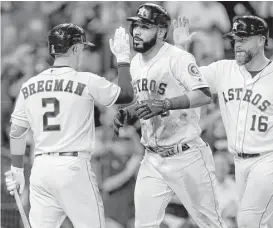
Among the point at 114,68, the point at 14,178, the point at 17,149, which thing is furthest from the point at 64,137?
the point at 114,68

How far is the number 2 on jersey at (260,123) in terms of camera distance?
4.31 metres

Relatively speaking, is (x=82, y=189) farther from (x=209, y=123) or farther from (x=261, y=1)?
→ (x=261, y=1)

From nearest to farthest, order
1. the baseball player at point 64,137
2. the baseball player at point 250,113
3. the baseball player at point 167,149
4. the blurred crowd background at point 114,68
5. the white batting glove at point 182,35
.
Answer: the baseball player at point 64,137, the baseball player at point 250,113, the baseball player at point 167,149, the white batting glove at point 182,35, the blurred crowd background at point 114,68

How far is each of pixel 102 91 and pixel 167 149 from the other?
72cm

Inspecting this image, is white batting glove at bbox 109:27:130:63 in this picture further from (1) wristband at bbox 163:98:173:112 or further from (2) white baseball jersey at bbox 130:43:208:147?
(1) wristband at bbox 163:98:173:112

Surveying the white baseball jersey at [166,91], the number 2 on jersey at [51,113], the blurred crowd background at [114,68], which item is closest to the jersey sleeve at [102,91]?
the number 2 on jersey at [51,113]

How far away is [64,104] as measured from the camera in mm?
4016

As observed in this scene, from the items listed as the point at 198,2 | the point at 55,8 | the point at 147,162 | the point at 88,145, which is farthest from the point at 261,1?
the point at 88,145

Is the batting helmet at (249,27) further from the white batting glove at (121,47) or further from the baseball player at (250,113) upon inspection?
the white batting glove at (121,47)

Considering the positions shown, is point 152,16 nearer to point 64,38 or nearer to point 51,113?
point 64,38

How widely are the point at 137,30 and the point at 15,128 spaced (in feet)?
3.71

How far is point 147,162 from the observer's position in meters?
4.49

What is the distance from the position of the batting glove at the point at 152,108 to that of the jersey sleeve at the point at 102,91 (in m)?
0.19

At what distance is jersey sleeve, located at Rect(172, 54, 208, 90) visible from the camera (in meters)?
4.17
